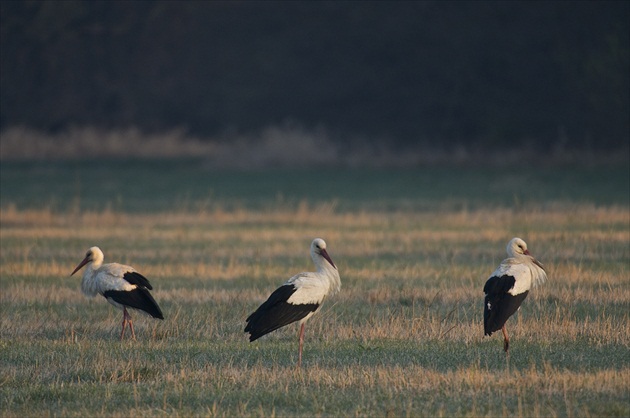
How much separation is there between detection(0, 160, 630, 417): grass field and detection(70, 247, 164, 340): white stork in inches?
12.7

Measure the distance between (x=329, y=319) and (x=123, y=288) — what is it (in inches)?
95.3

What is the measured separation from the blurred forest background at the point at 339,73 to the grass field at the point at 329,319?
54.4 ft

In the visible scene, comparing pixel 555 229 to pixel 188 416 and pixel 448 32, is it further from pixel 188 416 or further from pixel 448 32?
pixel 448 32

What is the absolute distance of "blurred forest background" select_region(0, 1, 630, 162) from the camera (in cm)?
4509

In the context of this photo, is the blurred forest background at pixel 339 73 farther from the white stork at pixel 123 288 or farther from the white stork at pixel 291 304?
the white stork at pixel 291 304

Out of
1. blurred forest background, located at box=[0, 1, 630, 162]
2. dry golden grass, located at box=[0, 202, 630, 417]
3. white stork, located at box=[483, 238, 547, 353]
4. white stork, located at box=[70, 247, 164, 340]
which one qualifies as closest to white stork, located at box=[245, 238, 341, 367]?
dry golden grass, located at box=[0, 202, 630, 417]

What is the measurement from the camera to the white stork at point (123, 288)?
11555 millimetres

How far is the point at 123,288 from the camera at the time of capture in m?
11.7

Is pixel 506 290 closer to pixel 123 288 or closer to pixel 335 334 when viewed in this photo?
pixel 335 334

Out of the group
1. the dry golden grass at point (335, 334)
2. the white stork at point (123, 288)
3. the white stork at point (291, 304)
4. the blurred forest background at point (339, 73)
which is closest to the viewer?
the dry golden grass at point (335, 334)

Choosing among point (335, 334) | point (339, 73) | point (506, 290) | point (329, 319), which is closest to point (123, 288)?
point (335, 334)

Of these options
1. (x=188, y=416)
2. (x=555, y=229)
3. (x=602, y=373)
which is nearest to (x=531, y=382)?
(x=602, y=373)

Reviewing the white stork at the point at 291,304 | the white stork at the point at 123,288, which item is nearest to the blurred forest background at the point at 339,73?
the white stork at the point at 123,288

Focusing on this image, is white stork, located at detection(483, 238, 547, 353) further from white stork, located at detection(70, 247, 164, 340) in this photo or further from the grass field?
white stork, located at detection(70, 247, 164, 340)
